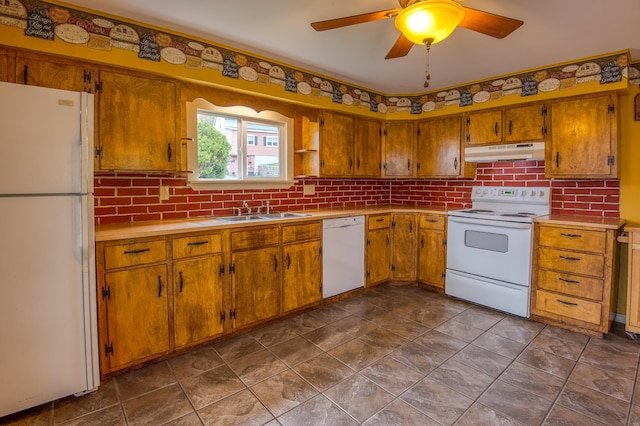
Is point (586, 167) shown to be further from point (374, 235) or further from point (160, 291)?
point (160, 291)

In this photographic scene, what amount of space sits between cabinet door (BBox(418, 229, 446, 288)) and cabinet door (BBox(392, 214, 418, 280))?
0.27 feet

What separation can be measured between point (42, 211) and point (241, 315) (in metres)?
1.55

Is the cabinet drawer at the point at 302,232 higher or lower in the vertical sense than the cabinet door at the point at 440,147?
lower

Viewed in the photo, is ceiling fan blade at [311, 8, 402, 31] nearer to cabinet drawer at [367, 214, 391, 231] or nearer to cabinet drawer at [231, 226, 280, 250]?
cabinet drawer at [231, 226, 280, 250]

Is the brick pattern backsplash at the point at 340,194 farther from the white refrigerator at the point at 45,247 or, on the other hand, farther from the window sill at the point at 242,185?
the white refrigerator at the point at 45,247

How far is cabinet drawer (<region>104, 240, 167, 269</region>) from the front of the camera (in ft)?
6.95

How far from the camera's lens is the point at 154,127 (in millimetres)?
2535

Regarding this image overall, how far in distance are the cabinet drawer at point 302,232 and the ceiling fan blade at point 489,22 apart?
201 cm

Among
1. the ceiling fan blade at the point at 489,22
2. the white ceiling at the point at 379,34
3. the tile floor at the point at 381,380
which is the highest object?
the white ceiling at the point at 379,34

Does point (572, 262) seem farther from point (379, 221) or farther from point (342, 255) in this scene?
point (342, 255)

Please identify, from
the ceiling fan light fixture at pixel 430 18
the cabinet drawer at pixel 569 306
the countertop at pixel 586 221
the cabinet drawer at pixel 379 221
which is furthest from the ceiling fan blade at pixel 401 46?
the cabinet drawer at pixel 569 306

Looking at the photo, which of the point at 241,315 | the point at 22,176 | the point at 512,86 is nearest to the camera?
the point at 22,176

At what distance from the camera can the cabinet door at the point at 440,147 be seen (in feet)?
13.1

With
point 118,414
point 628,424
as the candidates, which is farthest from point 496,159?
point 118,414
